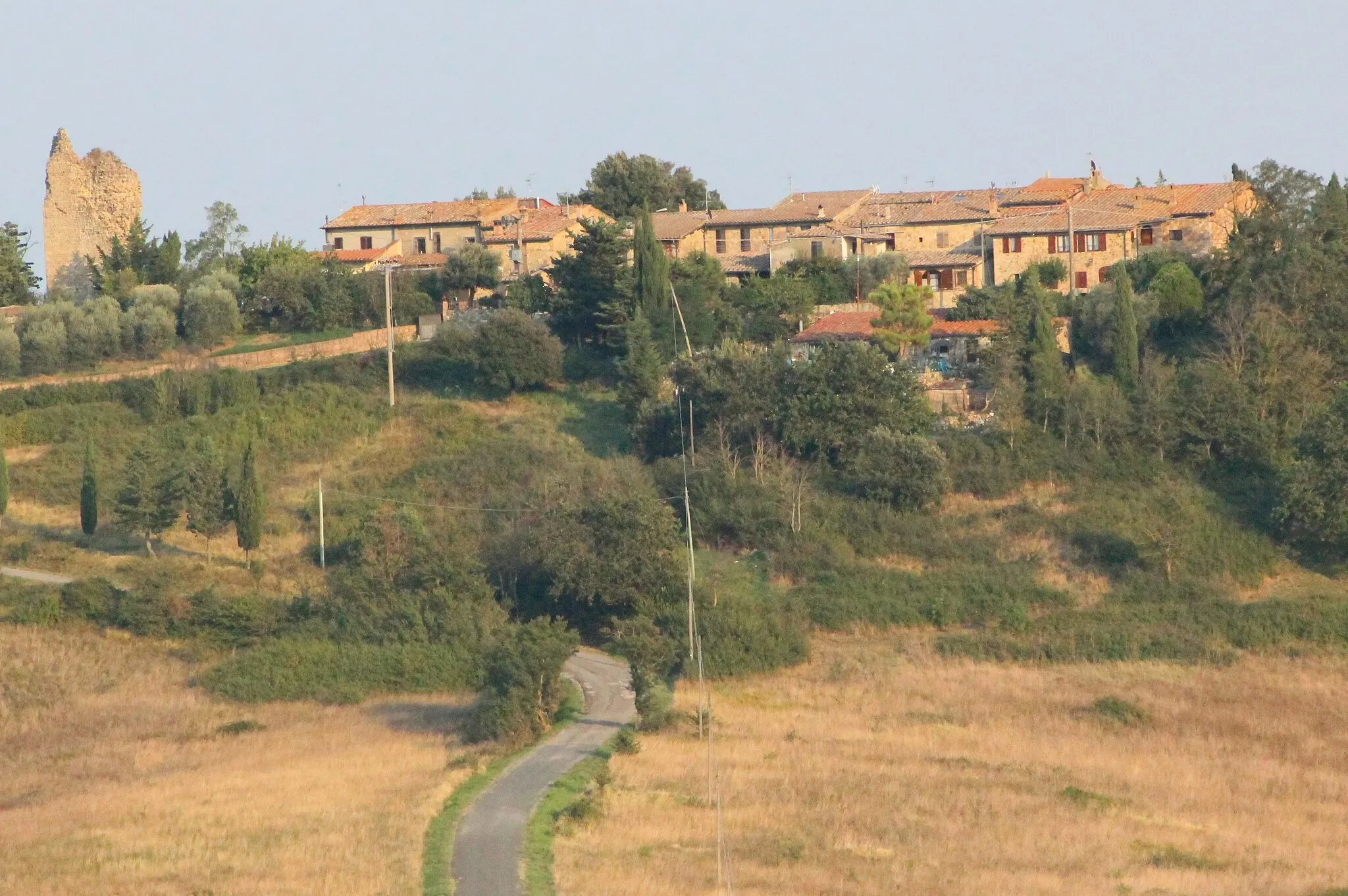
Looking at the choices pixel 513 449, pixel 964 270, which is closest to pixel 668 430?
pixel 513 449

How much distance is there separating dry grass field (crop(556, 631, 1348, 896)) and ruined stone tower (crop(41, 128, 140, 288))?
50.5 metres

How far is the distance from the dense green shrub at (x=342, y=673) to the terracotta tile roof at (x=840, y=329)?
19.3m

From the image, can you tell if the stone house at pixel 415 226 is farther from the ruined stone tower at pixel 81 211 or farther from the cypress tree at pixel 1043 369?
the cypress tree at pixel 1043 369

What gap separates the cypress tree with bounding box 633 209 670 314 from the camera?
6034cm

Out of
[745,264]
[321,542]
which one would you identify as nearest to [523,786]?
[321,542]

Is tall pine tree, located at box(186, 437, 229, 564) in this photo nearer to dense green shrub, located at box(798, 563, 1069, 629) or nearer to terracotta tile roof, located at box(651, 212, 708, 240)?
dense green shrub, located at box(798, 563, 1069, 629)

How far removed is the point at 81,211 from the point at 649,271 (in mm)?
34989

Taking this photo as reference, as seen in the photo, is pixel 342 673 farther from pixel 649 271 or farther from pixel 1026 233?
pixel 1026 233

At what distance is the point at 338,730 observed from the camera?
125 feet

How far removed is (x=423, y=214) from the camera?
82.2 meters

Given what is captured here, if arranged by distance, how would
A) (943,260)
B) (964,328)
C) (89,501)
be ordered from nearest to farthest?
(89,501) < (964,328) < (943,260)

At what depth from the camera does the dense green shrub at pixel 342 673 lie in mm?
41719

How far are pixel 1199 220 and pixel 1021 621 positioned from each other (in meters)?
27.3

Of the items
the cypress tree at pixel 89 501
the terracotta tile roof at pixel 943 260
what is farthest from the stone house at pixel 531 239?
the cypress tree at pixel 89 501
